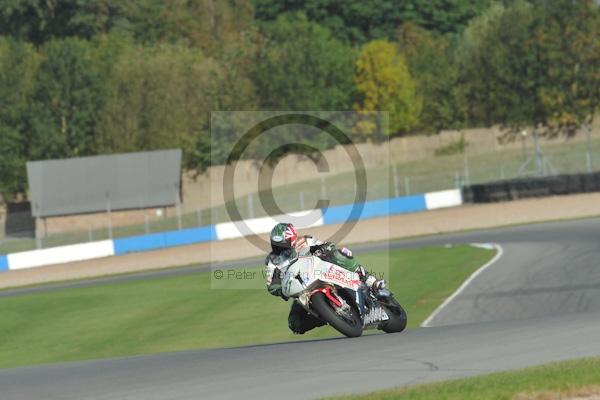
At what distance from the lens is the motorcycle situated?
14.6 metres

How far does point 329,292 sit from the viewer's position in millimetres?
14742

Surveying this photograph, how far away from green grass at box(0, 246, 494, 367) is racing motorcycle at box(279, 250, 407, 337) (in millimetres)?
6016

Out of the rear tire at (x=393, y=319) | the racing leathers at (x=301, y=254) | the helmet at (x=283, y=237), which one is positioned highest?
the helmet at (x=283, y=237)

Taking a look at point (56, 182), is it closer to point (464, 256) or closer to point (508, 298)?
point (464, 256)

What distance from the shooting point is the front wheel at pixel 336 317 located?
47.9 feet

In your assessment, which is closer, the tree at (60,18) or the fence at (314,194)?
the fence at (314,194)

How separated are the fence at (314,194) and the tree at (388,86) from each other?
13.7 meters

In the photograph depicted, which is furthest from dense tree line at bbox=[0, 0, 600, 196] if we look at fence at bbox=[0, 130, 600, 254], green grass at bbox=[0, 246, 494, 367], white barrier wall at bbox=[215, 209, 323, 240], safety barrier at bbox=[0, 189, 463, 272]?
green grass at bbox=[0, 246, 494, 367]

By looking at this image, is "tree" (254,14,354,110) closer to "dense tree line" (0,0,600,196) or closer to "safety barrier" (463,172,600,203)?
"dense tree line" (0,0,600,196)

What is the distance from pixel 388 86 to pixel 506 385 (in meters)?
79.3

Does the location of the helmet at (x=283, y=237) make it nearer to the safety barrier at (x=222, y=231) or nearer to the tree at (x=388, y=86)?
the safety barrier at (x=222, y=231)

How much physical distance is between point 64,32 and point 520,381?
104503 mm

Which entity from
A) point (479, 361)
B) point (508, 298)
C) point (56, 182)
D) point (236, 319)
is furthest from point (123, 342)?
point (56, 182)

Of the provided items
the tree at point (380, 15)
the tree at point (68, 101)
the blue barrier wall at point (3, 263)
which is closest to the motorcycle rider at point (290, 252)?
the blue barrier wall at point (3, 263)
